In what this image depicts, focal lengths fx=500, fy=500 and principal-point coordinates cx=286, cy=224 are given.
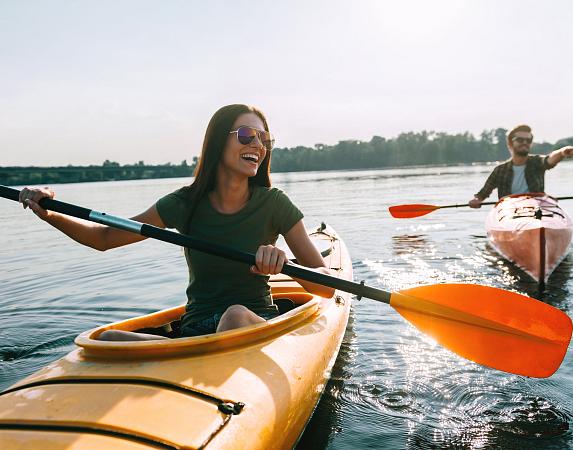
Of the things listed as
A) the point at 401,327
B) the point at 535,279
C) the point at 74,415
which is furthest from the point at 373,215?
the point at 74,415

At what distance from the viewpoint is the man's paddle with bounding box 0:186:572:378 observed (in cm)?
309

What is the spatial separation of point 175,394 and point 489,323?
212 cm

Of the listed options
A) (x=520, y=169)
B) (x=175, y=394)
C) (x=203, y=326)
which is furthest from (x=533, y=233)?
(x=175, y=394)

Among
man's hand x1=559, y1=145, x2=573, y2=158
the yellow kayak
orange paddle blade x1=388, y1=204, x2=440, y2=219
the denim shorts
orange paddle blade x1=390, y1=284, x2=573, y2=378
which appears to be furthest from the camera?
orange paddle blade x1=388, y1=204, x2=440, y2=219

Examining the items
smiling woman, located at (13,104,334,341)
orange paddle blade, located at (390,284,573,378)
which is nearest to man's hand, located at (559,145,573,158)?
orange paddle blade, located at (390,284,573,378)

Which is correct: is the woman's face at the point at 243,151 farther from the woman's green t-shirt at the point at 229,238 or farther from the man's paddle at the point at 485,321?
the man's paddle at the point at 485,321

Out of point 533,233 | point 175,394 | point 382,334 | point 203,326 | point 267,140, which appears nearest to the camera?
point 175,394

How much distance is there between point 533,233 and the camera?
6301mm

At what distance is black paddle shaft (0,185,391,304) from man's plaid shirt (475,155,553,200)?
6616 millimetres

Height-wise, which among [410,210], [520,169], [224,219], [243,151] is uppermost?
[243,151]

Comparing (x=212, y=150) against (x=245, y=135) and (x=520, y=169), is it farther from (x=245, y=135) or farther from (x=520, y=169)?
(x=520, y=169)

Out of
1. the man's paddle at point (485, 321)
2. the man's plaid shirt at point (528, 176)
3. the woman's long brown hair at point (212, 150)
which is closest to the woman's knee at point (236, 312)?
the man's paddle at point (485, 321)

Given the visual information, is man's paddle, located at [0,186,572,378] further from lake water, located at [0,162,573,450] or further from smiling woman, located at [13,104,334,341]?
lake water, located at [0,162,573,450]

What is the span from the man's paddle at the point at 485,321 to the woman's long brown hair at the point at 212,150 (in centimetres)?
40
